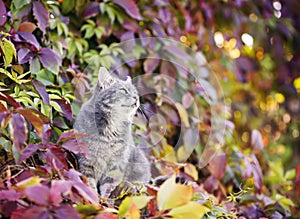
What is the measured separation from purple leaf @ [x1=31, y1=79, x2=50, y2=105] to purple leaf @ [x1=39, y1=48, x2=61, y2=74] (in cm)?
12

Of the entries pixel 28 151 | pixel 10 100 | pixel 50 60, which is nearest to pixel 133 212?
pixel 28 151

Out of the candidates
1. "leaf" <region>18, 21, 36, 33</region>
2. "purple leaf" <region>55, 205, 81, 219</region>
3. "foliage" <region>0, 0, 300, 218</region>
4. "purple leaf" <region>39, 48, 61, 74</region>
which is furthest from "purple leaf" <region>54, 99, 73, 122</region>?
"purple leaf" <region>55, 205, 81, 219</region>

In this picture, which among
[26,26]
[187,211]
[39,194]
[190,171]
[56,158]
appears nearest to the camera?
[39,194]

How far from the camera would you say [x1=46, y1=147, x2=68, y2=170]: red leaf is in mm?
1140

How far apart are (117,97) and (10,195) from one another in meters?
0.52

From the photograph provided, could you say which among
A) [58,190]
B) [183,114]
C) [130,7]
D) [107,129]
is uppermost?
[130,7]

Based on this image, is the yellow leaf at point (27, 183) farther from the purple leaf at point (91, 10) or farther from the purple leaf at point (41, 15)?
the purple leaf at point (91, 10)

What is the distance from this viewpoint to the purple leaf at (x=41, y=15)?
156 centimetres

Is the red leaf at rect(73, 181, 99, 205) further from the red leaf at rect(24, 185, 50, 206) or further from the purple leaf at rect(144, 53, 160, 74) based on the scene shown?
the purple leaf at rect(144, 53, 160, 74)

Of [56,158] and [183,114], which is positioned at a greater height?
[56,158]

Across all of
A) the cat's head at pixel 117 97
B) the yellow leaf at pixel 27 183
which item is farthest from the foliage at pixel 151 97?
the cat's head at pixel 117 97

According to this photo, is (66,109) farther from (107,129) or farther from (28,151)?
(28,151)

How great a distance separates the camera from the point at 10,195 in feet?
3.21

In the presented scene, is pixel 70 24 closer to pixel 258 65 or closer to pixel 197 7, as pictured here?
pixel 197 7
